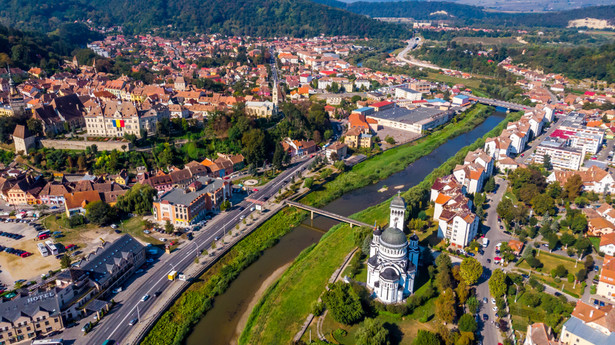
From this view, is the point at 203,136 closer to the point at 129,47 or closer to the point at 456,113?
the point at 456,113

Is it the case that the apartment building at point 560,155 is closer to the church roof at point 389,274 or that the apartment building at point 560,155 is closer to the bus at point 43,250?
the church roof at point 389,274

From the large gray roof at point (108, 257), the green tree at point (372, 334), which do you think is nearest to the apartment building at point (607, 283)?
the green tree at point (372, 334)

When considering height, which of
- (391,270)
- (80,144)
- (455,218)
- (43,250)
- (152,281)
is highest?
(80,144)

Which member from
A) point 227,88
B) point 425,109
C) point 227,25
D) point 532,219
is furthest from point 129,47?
point 532,219

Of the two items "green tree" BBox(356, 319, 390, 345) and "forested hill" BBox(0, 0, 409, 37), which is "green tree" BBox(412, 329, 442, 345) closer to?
"green tree" BBox(356, 319, 390, 345)

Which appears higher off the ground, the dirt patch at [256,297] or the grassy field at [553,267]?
the grassy field at [553,267]

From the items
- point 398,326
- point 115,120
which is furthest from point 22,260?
point 398,326

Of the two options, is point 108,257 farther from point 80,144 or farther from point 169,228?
point 80,144
